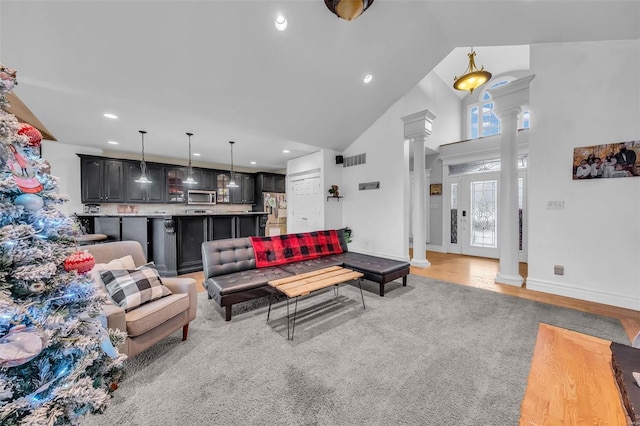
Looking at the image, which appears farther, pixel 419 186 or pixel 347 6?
pixel 419 186

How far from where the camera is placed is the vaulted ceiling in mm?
2451

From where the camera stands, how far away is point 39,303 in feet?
2.95

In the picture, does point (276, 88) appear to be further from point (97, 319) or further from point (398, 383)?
point (398, 383)

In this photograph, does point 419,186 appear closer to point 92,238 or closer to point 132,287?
point 132,287

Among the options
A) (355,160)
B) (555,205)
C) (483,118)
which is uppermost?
(483,118)

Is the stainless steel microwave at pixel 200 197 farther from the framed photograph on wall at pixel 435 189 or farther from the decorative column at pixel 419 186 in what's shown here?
the framed photograph on wall at pixel 435 189

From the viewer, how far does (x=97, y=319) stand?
3.60 feet

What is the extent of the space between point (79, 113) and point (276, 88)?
3115 mm

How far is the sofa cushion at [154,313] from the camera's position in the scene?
66.1 inches

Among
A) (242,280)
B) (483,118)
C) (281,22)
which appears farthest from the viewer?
(483,118)

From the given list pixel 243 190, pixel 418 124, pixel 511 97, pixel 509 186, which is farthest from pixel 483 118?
pixel 243 190

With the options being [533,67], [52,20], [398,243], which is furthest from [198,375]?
[533,67]

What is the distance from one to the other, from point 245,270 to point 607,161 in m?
4.78

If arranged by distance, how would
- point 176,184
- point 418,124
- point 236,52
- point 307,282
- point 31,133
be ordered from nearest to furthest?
point 31,133, point 307,282, point 236,52, point 418,124, point 176,184
